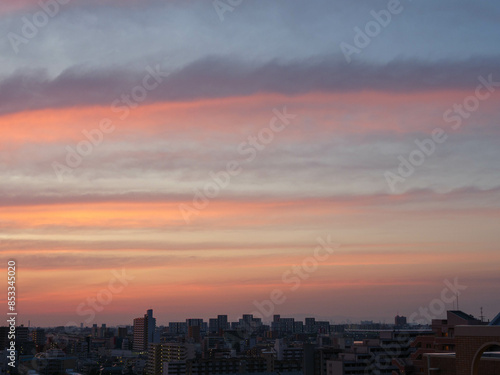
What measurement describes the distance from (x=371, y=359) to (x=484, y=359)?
53.4 metres

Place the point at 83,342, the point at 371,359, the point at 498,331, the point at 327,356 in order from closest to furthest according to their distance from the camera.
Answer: the point at 498,331 → the point at 371,359 → the point at 327,356 → the point at 83,342

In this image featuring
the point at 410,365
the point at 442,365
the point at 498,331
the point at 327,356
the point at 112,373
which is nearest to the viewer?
the point at 498,331

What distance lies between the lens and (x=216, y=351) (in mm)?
116125

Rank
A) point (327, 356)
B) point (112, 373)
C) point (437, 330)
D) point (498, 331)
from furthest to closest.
→ point (112, 373) < point (327, 356) < point (437, 330) < point (498, 331)

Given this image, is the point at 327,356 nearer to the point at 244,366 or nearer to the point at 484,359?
the point at 244,366

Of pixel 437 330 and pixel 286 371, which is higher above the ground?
pixel 437 330

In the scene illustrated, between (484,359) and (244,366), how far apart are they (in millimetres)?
80969

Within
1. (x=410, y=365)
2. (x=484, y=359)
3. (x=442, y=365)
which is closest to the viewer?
A: (x=484, y=359)

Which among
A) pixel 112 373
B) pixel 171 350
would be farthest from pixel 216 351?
pixel 112 373

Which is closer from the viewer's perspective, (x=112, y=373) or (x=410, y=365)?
(x=410, y=365)

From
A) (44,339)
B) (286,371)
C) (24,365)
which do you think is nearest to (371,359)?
(286,371)

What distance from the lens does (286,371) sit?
307 ft

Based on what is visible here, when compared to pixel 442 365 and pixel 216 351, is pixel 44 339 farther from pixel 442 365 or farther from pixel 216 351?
pixel 442 365

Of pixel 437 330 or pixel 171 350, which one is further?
pixel 171 350
